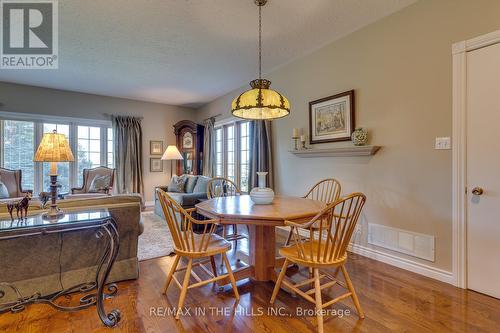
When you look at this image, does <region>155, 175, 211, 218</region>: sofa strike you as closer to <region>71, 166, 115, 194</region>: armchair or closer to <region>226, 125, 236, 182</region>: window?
<region>226, 125, 236, 182</region>: window

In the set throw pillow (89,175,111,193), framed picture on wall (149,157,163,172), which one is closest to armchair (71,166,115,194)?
throw pillow (89,175,111,193)

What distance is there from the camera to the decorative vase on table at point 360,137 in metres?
2.86

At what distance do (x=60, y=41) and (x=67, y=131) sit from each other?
2931mm

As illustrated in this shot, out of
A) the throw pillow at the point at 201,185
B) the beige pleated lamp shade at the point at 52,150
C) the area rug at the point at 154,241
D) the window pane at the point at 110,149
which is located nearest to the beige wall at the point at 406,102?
the throw pillow at the point at 201,185

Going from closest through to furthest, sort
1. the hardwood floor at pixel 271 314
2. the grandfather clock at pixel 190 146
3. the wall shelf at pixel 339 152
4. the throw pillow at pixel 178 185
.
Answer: the hardwood floor at pixel 271 314, the wall shelf at pixel 339 152, the throw pillow at pixel 178 185, the grandfather clock at pixel 190 146

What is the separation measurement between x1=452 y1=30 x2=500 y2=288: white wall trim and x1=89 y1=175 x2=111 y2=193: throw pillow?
5476mm

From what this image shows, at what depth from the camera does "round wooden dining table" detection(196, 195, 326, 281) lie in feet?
6.00

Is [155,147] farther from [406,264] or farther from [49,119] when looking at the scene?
[406,264]

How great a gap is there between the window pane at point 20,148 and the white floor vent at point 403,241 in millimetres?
6287

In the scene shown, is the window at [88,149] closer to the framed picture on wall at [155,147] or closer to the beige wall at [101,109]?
the beige wall at [101,109]

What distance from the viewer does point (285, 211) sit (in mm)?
1979

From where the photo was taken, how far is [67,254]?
2090mm

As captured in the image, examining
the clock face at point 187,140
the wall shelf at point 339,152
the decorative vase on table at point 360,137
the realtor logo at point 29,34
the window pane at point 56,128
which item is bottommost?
the wall shelf at point 339,152

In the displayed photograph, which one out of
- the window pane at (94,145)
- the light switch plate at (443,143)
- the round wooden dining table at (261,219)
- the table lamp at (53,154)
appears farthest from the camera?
the window pane at (94,145)
